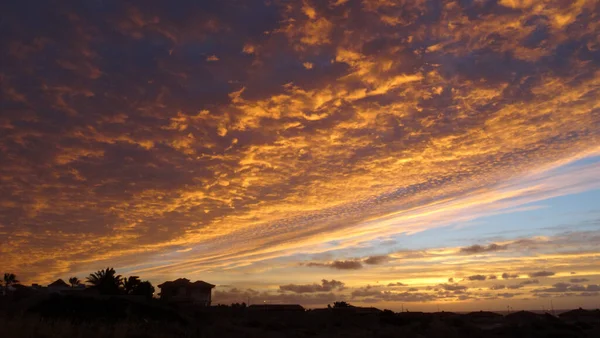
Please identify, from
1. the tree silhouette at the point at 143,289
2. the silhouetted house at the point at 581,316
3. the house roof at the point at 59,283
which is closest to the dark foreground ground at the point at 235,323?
the silhouetted house at the point at 581,316

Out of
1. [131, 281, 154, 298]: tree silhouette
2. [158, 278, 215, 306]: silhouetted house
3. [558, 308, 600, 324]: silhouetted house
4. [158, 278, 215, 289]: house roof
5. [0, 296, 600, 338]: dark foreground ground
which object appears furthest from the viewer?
[158, 278, 215, 289]: house roof

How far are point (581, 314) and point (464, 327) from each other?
864 inches

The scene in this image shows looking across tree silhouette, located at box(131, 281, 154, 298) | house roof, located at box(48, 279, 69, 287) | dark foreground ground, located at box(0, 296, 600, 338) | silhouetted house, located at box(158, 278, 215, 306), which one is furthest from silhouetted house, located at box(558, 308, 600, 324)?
house roof, located at box(48, 279, 69, 287)

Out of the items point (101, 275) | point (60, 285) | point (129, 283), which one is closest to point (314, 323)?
point (129, 283)

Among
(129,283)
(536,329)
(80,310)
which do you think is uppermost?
(129,283)

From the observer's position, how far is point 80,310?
3262 centimetres

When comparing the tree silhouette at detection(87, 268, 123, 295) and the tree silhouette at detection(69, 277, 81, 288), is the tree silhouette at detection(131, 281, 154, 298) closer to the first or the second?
the tree silhouette at detection(87, 268, 123, 295)

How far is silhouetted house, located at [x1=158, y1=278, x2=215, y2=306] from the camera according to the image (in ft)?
223

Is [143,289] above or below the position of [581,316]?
above

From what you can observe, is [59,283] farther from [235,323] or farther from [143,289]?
[235,323]

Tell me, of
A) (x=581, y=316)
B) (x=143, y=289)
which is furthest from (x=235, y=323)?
(x=581, y=316)

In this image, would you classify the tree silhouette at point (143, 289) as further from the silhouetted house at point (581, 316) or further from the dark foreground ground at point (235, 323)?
the silhouetted house at point (581, 316)

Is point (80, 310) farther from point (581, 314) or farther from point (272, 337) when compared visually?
point (581, 314)

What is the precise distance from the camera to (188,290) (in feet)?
229
